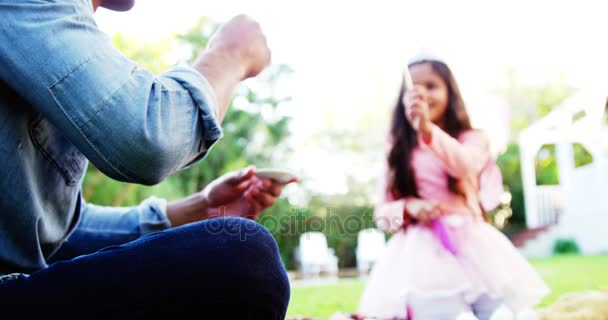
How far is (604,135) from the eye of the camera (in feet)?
28.4

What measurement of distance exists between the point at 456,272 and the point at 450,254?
2.9 inches

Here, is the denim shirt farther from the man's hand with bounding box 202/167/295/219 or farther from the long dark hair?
the long dark hair

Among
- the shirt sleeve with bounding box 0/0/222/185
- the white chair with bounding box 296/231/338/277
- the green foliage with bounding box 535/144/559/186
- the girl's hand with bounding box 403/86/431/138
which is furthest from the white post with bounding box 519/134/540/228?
the shirt sleeve with bounding box 0/0/222/185

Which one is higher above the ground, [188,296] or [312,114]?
[188,296]

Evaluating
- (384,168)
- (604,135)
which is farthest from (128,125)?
(604,135)

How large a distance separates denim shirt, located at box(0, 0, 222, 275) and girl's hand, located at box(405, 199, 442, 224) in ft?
4.90

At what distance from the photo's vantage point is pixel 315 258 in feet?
27.5

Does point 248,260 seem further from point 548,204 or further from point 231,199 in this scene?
point 548,204

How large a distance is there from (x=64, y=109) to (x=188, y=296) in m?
0.25

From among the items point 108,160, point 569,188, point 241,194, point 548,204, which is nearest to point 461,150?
point 241,194

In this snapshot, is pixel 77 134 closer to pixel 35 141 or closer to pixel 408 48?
pixel 35 141

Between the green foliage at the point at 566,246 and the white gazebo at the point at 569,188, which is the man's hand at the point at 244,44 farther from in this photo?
the green foliage at the point at 566,246

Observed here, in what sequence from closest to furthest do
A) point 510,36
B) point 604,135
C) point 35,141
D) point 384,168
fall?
point 35,141 → point 384,168 → point 604,135 → point 510,36

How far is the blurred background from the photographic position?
4.85 meters
